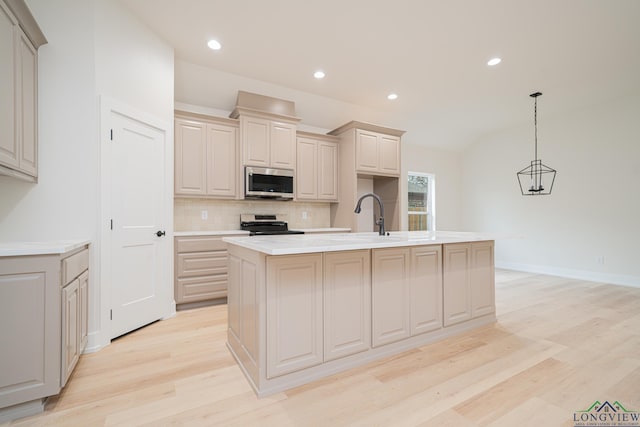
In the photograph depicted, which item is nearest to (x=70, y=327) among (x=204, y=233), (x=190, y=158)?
(x=204, y=233)

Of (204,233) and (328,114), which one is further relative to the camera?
(328,114)

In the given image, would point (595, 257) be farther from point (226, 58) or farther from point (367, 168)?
point (226, 58)

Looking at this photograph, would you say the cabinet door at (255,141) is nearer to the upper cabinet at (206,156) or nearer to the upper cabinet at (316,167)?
the upper cabinet at (206,156)

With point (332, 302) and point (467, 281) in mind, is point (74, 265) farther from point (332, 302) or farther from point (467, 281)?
point (467, 281)

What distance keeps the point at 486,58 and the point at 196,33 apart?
3368mm

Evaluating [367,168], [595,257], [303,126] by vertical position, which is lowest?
[595,257]

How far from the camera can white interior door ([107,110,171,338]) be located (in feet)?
8.39

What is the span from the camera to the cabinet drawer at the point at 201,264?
134 inches

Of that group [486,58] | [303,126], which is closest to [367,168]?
[303,126]

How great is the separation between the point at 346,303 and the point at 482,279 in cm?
169

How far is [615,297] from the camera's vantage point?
3.96m

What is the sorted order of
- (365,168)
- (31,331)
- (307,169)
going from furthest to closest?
(365,168) < (307,169) < (31,331)

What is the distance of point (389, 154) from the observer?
5.07m

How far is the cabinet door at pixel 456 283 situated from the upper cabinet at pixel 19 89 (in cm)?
328
